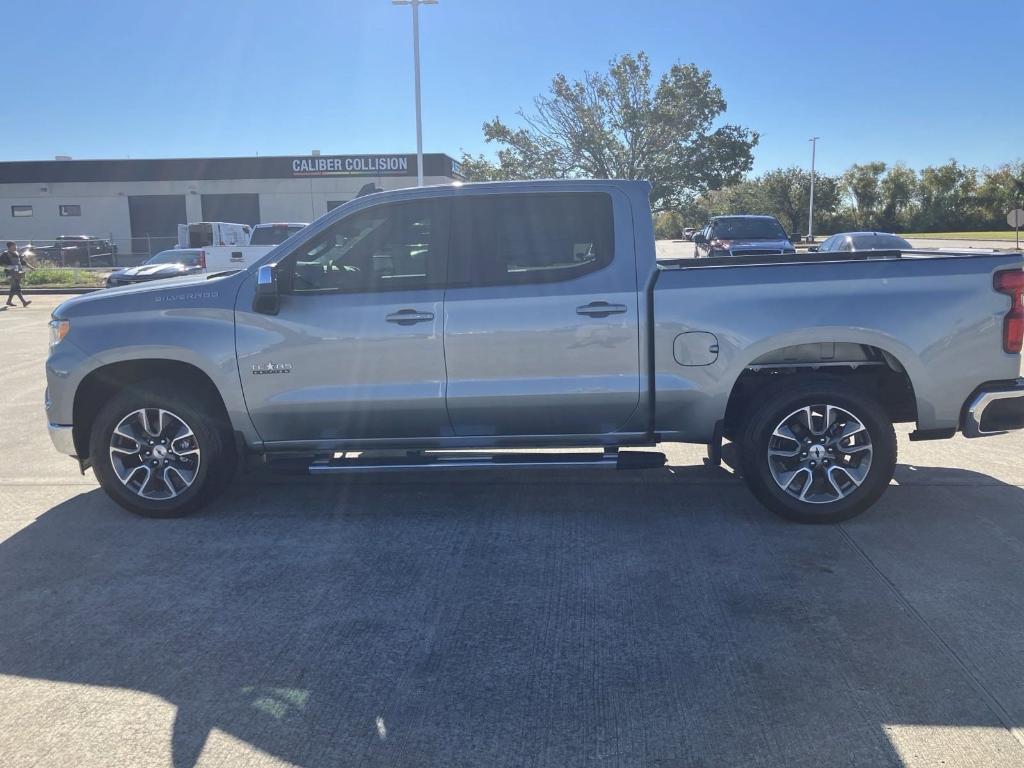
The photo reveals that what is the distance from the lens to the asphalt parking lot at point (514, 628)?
3252 mm

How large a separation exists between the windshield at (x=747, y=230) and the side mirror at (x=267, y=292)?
1754 cm

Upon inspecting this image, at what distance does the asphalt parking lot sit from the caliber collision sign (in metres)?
40.7

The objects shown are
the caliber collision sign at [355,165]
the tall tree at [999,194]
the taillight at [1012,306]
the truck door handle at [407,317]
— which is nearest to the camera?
the taillight at [1012,306]

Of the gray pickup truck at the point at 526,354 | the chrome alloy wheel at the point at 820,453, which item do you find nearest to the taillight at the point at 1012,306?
the gray pickup truck at the point at 526,354

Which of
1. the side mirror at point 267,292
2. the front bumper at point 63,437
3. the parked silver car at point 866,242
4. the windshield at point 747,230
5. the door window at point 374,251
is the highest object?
the windshield at point 747,230

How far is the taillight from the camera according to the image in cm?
521

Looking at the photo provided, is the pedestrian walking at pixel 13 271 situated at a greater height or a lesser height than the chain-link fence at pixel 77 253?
lesser

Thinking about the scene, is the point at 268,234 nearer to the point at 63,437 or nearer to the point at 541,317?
the point at 63,437

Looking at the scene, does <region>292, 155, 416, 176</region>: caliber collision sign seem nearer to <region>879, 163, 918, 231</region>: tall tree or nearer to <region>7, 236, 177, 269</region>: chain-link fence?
<region>7, 236, 177, 269</region>: chain-link fence

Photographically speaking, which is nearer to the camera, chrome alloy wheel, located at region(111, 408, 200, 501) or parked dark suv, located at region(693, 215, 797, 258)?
chrome alloy wheel, located at region(111, 408, 200, 501)

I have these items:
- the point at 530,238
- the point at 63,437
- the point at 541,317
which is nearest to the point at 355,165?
the point at 63,437

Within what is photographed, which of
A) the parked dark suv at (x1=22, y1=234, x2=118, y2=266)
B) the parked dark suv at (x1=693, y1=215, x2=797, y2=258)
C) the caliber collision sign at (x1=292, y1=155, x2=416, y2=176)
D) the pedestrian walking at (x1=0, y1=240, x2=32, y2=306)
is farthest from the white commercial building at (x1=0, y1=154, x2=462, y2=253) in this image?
the parked dark suv at (x1=693, y1=215, x2=797, y2=258)

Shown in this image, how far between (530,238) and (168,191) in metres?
47.9

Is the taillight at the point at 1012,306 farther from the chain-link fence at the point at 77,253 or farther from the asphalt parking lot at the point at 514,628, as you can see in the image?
the chain-link fence at the point at 77,253
